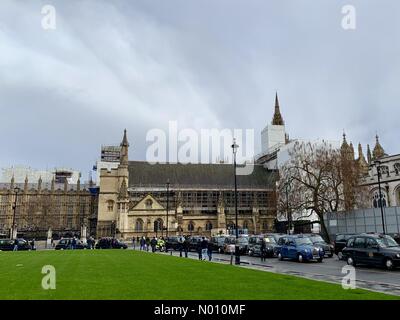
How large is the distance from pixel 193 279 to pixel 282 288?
3.79 metres

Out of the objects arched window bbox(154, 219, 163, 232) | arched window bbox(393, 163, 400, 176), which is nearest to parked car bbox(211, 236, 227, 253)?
arched window bbox(393, 163, 400, 176)

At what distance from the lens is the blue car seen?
82.8 feet

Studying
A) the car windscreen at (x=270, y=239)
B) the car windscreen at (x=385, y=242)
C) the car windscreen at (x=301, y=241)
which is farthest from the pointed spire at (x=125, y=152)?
the car windscreen at (x=385, y=242)

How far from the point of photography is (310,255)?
25.2m

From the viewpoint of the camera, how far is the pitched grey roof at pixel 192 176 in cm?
8600

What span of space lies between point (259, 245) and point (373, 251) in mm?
11805

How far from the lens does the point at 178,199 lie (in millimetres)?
78750

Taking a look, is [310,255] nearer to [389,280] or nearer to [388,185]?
[389,280]

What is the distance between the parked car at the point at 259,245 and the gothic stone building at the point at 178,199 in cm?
3936

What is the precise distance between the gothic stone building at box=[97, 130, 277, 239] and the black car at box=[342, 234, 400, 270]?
49.8 metres

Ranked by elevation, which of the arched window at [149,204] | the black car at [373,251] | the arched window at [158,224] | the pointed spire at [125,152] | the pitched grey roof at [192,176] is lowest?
the black car at [373,251]

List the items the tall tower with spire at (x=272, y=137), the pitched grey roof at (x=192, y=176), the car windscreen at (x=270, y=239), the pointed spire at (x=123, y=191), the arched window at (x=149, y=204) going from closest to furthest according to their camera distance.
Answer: the car windscreen at (x=270, y=239), the pointed spire at (x=123, y=191), the arched window at (x=149, y=204), the pitched grey roof at (x=192, y=176), the tall tower with spire at (x=272, y=137)

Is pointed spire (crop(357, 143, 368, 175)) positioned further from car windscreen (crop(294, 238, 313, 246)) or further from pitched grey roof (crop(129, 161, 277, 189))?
car windscreen (crop(294, 238, 313, 246))

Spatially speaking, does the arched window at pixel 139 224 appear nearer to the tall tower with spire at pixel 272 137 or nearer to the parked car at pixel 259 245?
the tall tower with spire at pixel 272 137
